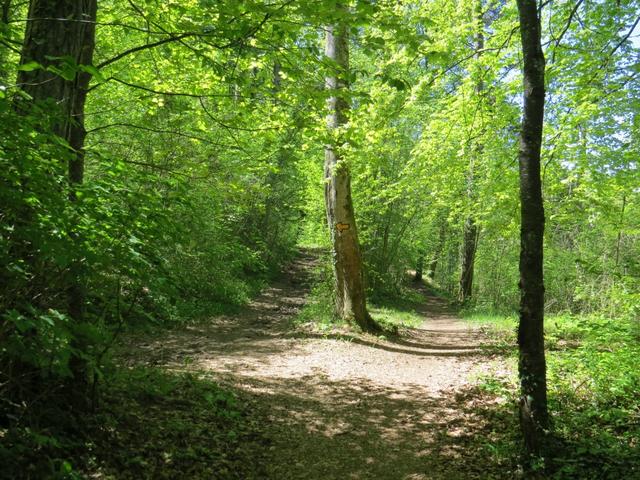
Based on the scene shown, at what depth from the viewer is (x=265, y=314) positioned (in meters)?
13.2

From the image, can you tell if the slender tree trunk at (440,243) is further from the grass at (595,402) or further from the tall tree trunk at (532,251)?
the tall tree trunk at (532,251)

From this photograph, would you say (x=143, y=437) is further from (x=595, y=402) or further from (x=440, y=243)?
(x=440, y=243)

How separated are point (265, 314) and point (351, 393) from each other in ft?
22.7

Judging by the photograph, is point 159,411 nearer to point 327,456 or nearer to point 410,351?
point 327,456

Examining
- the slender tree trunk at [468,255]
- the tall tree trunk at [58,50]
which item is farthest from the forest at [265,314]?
the slender tree trunk at [468,255]

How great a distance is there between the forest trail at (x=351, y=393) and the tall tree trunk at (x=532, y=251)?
68 centimetres

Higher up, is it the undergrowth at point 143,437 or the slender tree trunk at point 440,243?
the slender tree trunk at point 440,243

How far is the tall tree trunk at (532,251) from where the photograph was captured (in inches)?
171

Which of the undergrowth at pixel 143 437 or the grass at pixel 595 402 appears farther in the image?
the grass at pixel 595 402

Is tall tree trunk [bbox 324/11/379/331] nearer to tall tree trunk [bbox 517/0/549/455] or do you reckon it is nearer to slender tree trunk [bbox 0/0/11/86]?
tall tree trunk [bbox 517/0/549/455]

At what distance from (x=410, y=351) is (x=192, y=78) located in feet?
22.1

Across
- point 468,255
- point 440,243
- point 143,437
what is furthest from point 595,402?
point 440,243

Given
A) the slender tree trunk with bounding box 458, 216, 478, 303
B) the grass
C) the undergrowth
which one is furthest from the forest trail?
the slender tree trunk with bounding box 458, 216, 478, 303

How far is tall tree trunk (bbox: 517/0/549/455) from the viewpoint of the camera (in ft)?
14.2
